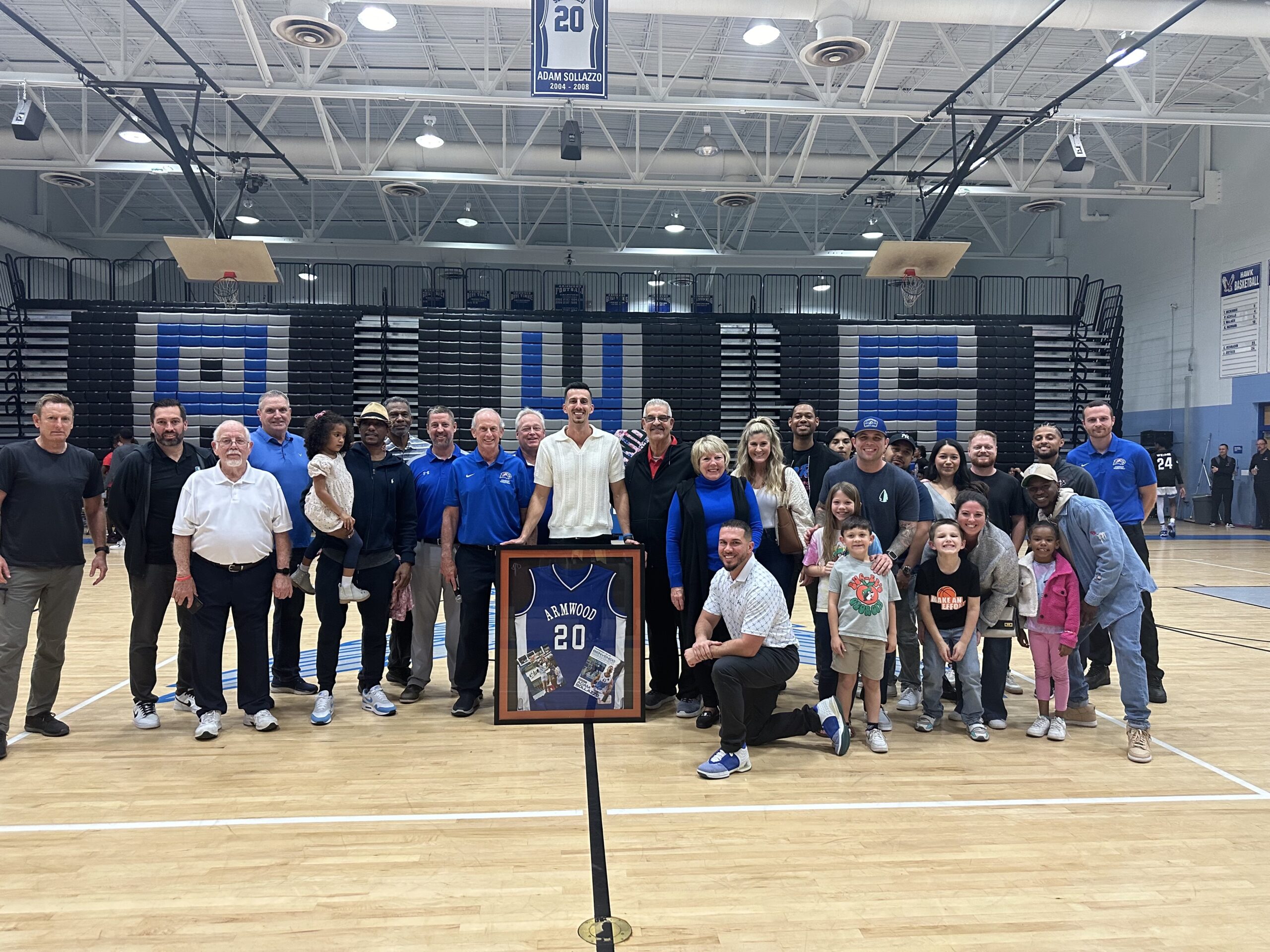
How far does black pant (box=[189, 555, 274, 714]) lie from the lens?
14.2 ft

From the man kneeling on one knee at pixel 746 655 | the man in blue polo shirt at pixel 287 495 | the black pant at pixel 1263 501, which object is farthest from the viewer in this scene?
the black pant at pixel 1263 501

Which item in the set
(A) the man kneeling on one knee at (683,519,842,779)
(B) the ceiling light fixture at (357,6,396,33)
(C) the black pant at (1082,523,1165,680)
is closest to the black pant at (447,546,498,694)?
(A) the man kneeling on one knee at (683,519,842,779)

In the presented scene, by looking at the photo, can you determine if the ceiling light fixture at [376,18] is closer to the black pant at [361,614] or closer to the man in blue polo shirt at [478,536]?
the man in blue polo shirt at [478,536]

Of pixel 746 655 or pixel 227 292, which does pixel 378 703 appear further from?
pixel 227 292

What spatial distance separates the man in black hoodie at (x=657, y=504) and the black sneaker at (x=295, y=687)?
211 cm

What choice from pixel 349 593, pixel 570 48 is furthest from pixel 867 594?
pixel 570 48

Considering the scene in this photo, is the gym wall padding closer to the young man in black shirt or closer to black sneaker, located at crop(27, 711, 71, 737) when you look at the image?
the young man in black shirt

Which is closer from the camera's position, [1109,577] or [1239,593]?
[1109,577]

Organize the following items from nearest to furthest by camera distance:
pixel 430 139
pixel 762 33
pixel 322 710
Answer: pixel 322 710
pixel 762 33
pixel 430 139

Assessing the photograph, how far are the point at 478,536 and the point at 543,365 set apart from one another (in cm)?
1056

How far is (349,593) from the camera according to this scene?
4.54 metres

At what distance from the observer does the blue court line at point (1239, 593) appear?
856 centimetres

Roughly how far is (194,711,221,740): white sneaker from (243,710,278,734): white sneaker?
6.3 inches

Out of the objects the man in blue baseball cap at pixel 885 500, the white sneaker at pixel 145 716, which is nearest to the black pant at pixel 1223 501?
the man in blue baseball cap at pixel 885 500
